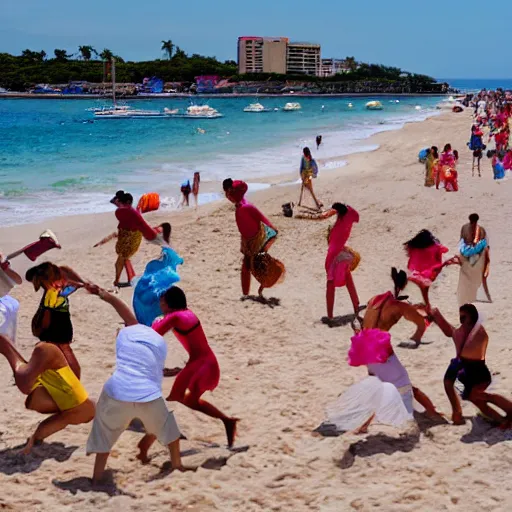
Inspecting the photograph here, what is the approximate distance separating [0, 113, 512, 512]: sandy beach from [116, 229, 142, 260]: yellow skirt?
1.91 ft

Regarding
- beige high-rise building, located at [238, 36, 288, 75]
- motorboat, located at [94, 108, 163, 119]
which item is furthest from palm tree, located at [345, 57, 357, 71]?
motorboat, located at [94, 108, 163, 119]

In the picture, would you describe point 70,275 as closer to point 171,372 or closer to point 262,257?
point 171,372

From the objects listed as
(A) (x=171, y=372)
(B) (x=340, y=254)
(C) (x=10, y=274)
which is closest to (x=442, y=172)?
(B) (x=340, y=254)

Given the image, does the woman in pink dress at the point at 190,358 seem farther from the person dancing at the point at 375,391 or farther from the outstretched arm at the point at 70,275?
the person dancing at the point at 375,391

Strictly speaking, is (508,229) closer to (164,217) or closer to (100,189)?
(164,217)

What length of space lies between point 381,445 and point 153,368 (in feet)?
5.55

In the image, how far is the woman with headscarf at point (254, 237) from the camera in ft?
27.7

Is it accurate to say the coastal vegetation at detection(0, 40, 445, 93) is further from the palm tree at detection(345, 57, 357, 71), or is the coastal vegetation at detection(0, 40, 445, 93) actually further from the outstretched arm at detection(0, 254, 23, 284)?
the outstretched arm at detection(0, 254, 23, 284)

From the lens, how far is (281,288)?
9.66 m

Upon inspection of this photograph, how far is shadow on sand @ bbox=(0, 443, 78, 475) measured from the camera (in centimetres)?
473

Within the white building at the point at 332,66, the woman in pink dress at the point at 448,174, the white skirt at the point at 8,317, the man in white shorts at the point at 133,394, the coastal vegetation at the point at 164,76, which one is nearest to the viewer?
the man in white shorts at the point at 133,394

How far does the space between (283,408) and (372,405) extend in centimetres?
113

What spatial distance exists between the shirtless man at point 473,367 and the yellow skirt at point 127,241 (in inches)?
187

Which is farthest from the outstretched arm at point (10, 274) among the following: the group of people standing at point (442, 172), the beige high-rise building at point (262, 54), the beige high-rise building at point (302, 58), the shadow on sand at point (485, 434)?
the beige high-rise building at point (302, 58)
